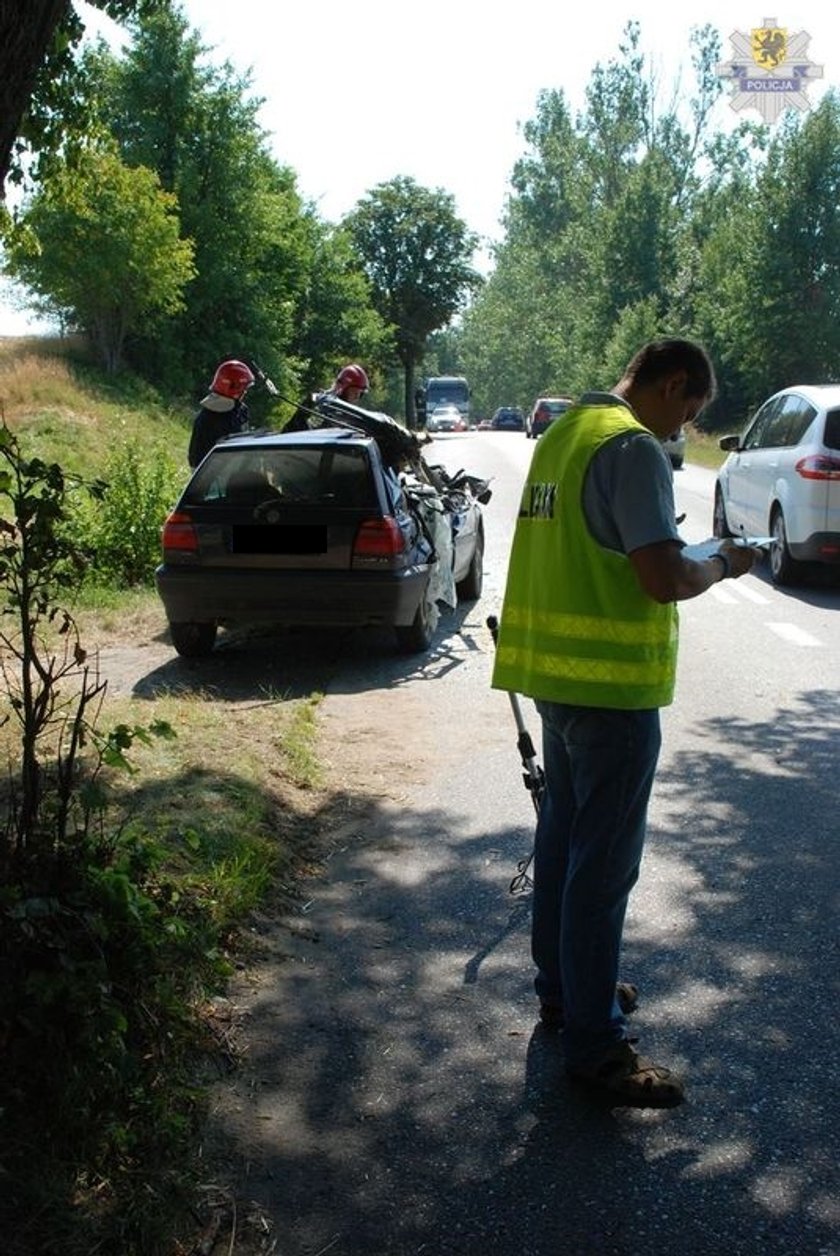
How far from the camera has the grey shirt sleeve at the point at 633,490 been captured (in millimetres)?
3402

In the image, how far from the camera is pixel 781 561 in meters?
13.3

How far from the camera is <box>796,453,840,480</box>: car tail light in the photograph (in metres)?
12.3

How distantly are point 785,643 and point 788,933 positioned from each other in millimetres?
5982

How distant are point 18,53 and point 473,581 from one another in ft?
30.3

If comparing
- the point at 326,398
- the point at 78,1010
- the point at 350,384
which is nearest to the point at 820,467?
the point at 350,384

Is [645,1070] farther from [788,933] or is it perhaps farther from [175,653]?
[175,653]

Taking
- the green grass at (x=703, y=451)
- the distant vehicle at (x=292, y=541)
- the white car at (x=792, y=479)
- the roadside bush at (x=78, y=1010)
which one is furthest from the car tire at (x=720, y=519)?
the roadside bush at (x=78, y=1010)

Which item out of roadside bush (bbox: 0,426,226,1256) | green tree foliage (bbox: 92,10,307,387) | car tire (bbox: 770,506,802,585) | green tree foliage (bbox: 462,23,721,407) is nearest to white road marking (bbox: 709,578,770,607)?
car tire (bbox: 770,506,802,585)

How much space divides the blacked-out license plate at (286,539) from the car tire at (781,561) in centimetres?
567

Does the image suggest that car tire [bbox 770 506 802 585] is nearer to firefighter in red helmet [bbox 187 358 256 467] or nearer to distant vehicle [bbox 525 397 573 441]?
firefighter in red helmet [bbox 187 358 256 467]

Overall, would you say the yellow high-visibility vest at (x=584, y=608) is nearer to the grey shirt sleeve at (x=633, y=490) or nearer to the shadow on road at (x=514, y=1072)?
the grey shirt sleeve at (x=633, y=490)

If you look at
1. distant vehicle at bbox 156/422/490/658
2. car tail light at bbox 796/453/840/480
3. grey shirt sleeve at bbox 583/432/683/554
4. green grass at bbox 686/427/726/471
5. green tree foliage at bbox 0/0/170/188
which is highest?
green tree foliage at bbox 0/0/170/188

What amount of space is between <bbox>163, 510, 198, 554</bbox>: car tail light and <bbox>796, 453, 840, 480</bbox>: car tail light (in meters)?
5.99

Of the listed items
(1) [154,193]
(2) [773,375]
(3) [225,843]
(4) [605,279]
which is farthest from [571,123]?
(3) [225,843]
